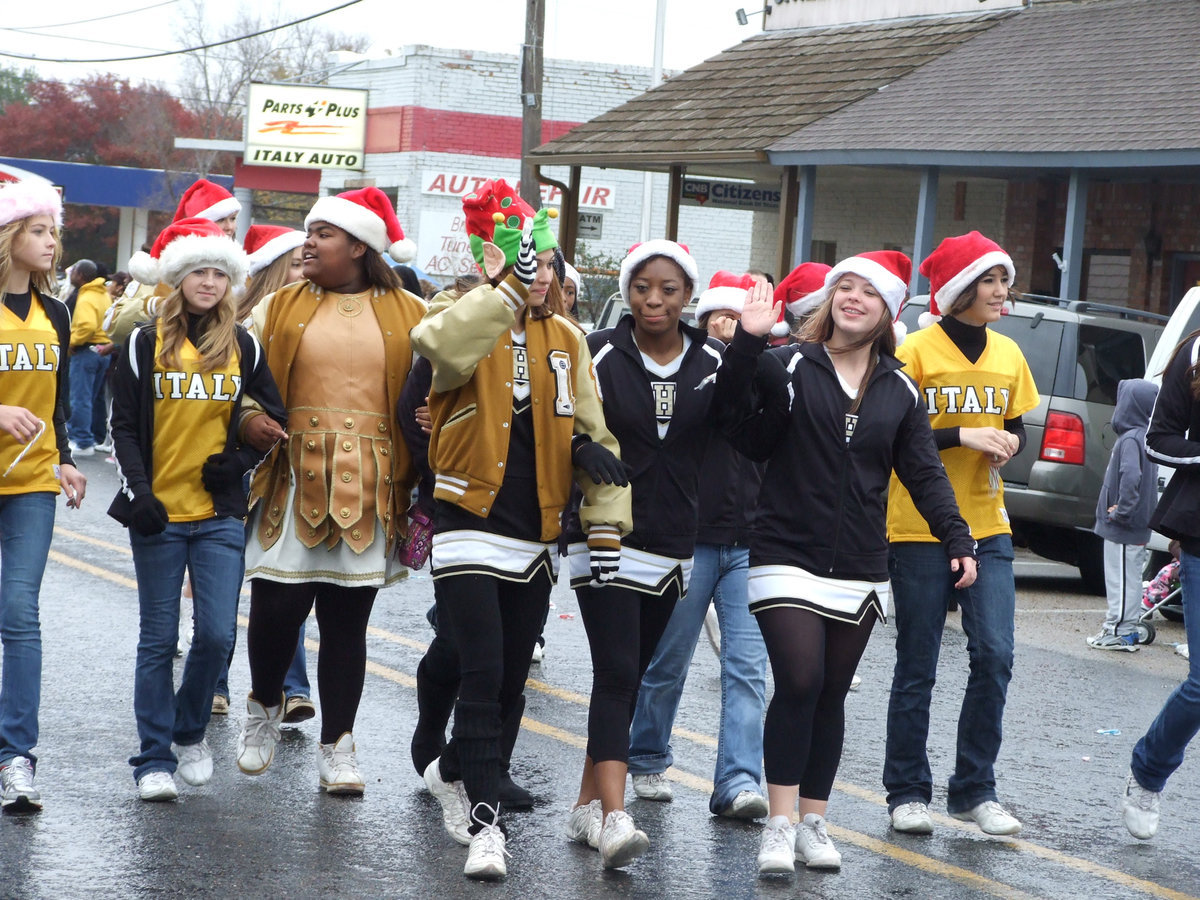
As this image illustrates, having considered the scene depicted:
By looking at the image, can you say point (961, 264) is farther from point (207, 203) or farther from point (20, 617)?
point (20, 617)

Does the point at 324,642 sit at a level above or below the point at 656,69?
below

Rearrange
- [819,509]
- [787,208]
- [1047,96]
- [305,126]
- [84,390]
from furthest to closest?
[305,126], [787,208], [84,390], [1047,96], [819,509]

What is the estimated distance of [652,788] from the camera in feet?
20.6

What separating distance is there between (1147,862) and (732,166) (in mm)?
17014

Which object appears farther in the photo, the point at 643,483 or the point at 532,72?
the point at 532,72

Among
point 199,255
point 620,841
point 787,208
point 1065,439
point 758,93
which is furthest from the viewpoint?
point 758,93

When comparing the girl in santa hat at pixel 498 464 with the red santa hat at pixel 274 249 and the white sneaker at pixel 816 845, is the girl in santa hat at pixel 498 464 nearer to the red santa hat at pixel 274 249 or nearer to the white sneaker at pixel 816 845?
the white sneaker at pixel 816 845

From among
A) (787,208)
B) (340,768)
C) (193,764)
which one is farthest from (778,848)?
(787,208)

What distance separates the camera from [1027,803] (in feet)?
21.5

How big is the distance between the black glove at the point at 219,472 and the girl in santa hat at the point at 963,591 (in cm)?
230

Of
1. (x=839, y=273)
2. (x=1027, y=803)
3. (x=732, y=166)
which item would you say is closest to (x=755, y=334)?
(x=839, y=273)

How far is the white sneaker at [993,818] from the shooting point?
19.5ft

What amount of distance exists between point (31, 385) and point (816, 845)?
3012 millimetres

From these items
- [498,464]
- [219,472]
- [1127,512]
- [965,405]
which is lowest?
[1127,512]
